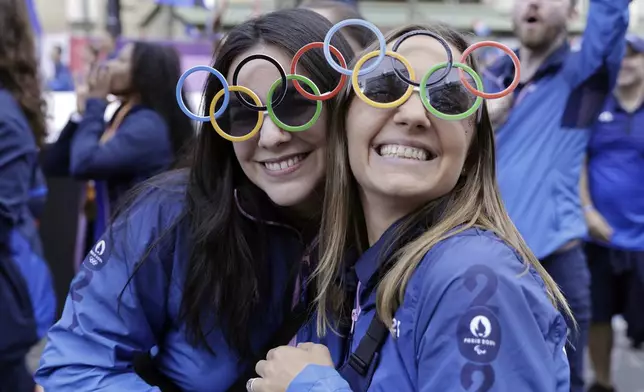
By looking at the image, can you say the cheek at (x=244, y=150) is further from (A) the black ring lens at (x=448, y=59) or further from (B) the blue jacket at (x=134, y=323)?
(A) the black ring lens at (x=448, y=59)

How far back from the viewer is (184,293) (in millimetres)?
1789

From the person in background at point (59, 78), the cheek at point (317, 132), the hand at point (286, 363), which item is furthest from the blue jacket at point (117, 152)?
the person in background at point (59, 78)

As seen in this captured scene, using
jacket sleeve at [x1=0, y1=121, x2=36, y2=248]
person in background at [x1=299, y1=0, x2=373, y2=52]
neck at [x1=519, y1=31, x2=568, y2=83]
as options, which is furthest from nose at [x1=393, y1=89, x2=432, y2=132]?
neck at [x1=519, y1=31, x2=568, y2=83]

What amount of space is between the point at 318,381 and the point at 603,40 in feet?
7.50

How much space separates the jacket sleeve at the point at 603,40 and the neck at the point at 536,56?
16 cm

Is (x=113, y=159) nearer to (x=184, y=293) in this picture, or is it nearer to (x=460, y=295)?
(x=184, y=293)

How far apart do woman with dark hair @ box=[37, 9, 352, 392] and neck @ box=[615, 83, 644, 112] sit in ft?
10.7

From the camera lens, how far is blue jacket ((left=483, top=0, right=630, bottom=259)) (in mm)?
3236

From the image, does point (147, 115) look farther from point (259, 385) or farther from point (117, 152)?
point (259, 385)

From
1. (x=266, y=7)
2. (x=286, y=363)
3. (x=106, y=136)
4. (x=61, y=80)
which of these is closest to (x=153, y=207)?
(x=286, y=363)

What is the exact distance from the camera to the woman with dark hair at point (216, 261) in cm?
173

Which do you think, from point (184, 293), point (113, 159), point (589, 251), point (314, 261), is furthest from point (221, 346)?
point (589, 251)

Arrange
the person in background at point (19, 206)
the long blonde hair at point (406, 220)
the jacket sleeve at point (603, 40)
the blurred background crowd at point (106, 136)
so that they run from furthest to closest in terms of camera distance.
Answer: the blurred background crowd at point (106, 136) → the jacket sleeve at point (603, 40) → the person in background at point (19, 206) → the long blonde hair at point (406, 220)

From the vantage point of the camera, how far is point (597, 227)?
423 centimetres
